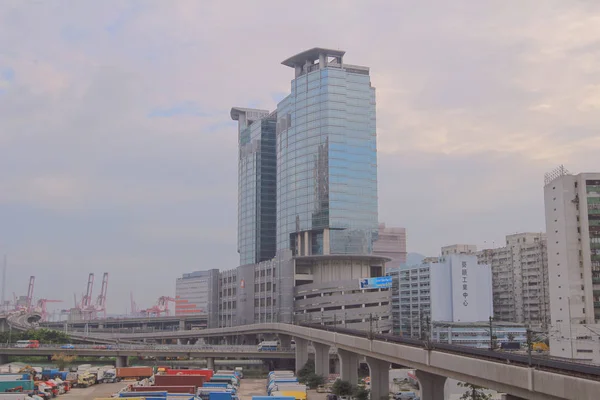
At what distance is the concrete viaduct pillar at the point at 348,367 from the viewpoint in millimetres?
98938

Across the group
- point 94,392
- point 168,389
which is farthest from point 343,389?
point 94,392

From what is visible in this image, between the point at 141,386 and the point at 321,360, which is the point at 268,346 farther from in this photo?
the point at 141,386

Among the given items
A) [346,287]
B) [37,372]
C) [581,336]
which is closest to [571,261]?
[581,336]

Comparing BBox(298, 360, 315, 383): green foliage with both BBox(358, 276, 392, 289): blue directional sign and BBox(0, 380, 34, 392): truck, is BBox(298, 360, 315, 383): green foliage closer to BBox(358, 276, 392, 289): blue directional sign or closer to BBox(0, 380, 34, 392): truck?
BBox(358, 276, 392, 289): blue directional sign

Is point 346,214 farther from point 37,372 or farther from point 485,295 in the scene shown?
point 37,372

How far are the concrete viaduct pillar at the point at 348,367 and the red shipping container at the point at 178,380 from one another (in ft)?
65.4

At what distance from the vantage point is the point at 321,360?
121 m

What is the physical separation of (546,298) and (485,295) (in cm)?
2921

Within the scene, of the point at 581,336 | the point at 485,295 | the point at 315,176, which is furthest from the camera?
the point at 315,176

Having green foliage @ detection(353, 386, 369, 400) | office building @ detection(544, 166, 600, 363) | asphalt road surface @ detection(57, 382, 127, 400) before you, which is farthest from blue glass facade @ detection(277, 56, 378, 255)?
green foliage @ detection(353, 386, 369, 400)

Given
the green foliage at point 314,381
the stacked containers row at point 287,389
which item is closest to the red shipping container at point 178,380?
the stacked containers row at point 287,389

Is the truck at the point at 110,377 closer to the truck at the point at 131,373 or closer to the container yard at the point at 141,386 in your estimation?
the container yard at the point at 141,386

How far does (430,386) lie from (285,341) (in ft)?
330

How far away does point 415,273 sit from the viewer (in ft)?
618
